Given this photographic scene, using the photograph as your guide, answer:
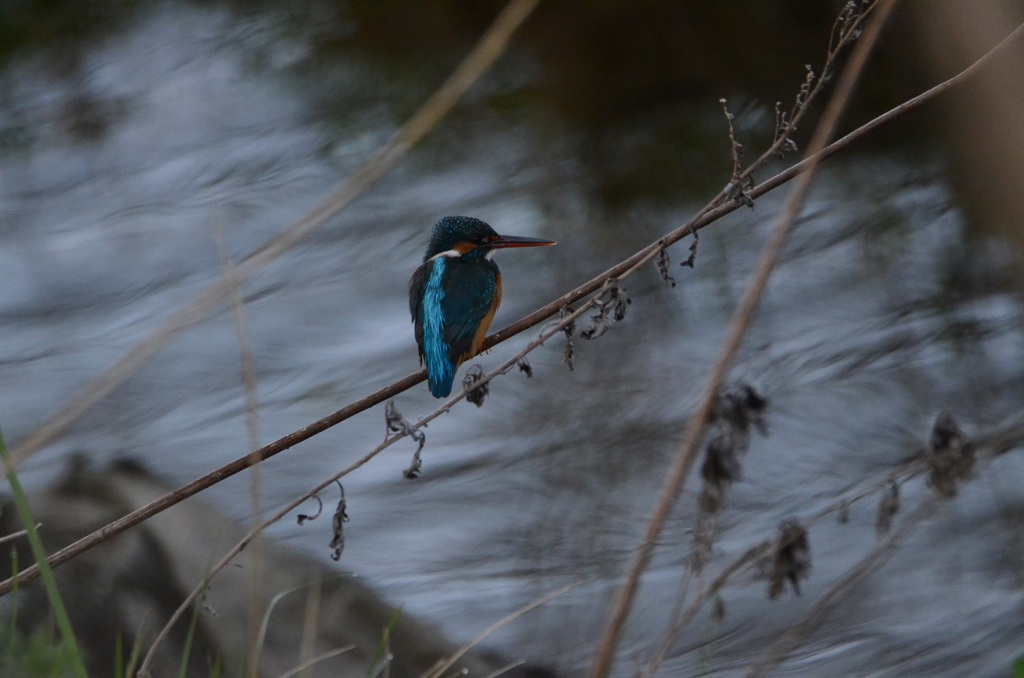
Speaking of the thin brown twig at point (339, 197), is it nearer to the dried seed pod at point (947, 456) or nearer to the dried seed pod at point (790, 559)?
the dried seed pod at point (790, 559)

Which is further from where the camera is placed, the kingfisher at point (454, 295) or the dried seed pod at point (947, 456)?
the kingfisher at point (454, 295)

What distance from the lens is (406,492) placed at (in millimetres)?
4684

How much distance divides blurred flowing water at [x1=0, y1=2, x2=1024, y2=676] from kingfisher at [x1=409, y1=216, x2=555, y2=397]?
115 centimetres

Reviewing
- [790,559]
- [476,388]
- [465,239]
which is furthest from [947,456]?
[465,239]

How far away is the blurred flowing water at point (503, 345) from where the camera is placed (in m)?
3.81

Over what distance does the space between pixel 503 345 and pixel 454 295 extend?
2805mm

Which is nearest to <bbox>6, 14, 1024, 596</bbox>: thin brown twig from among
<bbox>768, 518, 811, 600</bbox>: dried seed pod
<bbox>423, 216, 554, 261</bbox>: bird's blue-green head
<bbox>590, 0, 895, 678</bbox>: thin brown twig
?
<bbox>590, 0, 895, 678</bbox>: thin brown twig

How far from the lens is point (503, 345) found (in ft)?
18.2

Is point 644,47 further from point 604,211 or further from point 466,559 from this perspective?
point 466,559

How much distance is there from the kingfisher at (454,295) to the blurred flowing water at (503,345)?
1.15 meters

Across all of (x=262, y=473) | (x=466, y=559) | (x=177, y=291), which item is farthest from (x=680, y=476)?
(x=177, y=291)

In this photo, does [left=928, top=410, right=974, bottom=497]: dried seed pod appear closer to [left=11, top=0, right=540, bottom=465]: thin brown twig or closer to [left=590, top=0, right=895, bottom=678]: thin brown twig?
[left=590, top=0, right=895, bottom=678]: thin brown twig

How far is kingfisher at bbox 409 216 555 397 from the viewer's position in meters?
2.62

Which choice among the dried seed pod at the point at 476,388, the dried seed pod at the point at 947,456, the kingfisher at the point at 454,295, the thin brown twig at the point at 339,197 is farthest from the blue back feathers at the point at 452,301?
the dried seed pod at the point at 947,456
